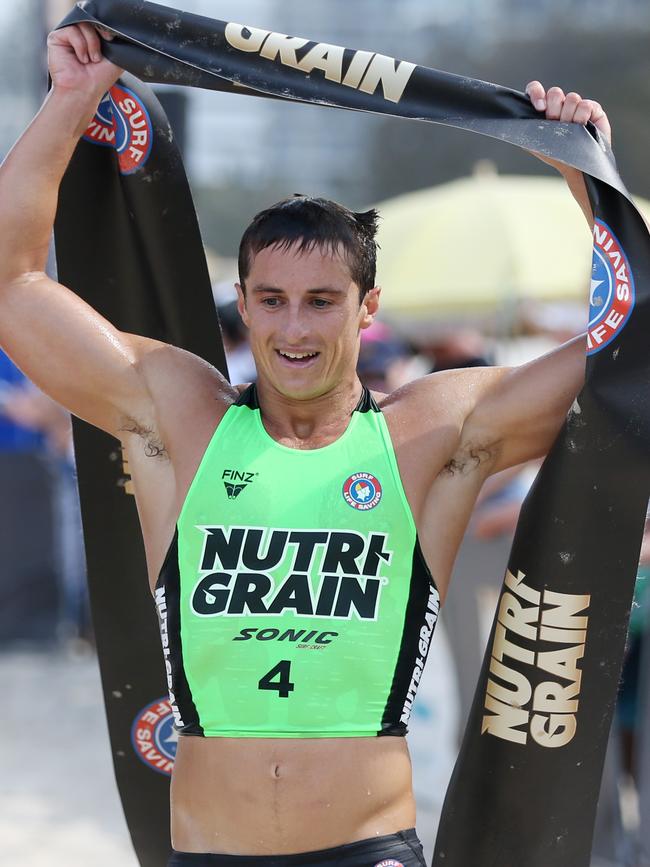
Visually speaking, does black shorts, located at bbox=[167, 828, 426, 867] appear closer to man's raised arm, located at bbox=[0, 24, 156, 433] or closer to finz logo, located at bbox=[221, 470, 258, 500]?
finz logo, located at bbox=[221, 470, 258, 500]

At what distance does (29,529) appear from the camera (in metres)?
8.46

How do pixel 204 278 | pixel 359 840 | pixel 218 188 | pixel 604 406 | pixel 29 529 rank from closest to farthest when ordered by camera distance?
pixel 359 840 < pixel 604 406 < pixel 204 278 < pixel 29 529 < pixel 218 188

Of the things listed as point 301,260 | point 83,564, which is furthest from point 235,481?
point 83,564

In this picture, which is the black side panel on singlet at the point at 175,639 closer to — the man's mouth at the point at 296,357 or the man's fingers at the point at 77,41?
the man's mouth at the point at 296,357

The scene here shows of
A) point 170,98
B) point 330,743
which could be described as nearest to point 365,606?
point 330,743

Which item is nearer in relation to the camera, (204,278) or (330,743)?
(330,743)

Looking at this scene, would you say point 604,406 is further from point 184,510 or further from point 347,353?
point 184,510

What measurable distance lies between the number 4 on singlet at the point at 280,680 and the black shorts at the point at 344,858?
345 millimetres

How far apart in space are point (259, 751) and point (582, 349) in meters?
1.21

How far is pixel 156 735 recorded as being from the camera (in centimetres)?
366

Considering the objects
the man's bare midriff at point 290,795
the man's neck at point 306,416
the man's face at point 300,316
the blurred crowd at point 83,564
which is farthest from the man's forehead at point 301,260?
the blurred crowd at point 83,564

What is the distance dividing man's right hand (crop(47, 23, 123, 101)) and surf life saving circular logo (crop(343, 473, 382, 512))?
1.16 m

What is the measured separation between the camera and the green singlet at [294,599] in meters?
2.74

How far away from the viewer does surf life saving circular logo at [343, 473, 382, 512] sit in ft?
9.29
